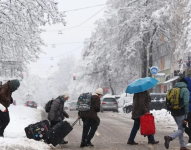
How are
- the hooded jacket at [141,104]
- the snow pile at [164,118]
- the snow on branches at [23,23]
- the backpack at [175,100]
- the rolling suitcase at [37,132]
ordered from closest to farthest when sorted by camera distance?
the backpack at [175,100] < the rolling suitcase at [37,132] < the hooded jacket at [141,104] < the snow on branches at [23,23] < the snow pile at [164,118]

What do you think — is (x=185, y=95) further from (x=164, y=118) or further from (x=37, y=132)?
(x=164, y=118)

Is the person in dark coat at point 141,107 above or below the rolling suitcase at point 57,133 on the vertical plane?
above

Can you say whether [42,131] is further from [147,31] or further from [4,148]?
[147,31]

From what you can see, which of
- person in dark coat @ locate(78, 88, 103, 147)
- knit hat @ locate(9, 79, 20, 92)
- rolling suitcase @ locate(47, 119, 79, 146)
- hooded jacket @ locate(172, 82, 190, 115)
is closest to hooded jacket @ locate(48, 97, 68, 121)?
rolling suitcase @ locate(47, 119, 79, 146)

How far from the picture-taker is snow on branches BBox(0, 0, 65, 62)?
1766 cm

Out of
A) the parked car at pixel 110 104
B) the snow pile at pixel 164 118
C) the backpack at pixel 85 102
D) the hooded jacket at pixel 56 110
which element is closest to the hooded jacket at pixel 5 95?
the hooded jacket at pixel 56 110

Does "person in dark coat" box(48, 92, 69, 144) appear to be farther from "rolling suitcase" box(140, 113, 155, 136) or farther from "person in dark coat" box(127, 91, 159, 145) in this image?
"rolling suitcase" box(140, 113, 155, 136)

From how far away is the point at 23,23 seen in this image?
19.3 meters

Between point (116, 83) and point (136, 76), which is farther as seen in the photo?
point (116, 83)

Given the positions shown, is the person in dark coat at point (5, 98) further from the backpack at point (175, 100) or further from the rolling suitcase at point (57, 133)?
the backpack at point (175, 100)

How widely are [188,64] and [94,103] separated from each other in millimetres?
12152

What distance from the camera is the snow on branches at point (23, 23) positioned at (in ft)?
57.9

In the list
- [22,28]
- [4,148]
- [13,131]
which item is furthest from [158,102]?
[4,148]

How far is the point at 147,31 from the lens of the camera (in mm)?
34625
